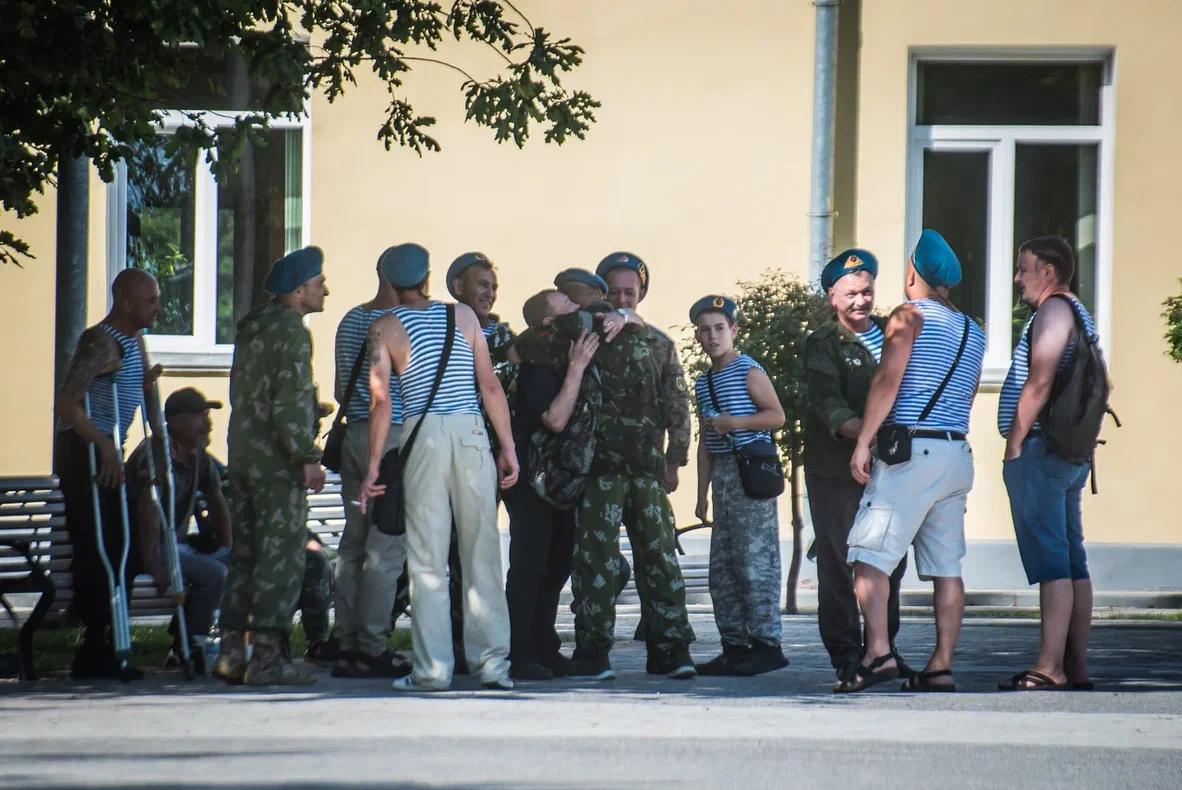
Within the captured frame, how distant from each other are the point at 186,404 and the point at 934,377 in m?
3.57

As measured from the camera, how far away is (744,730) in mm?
7512

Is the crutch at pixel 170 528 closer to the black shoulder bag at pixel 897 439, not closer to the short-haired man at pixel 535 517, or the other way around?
the short-haired man at pixel 535 517

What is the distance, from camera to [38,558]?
9562mm

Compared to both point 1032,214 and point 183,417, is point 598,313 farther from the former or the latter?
point 1032,214

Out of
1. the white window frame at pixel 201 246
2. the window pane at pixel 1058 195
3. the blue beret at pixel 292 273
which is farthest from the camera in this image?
the window pane at pixel 1058 195

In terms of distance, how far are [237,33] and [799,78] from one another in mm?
7406

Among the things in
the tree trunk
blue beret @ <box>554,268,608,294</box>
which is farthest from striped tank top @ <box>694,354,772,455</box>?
the tree trunk

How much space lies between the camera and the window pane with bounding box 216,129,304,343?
16.6m

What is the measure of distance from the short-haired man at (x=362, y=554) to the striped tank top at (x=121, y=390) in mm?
936

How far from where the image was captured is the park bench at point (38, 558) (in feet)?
30.3

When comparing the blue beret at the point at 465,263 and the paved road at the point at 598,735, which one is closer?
the paved road at the point at 598,735

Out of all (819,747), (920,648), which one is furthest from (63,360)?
(819,747)

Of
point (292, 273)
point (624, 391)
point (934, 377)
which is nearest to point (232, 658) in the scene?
point (292, 273)

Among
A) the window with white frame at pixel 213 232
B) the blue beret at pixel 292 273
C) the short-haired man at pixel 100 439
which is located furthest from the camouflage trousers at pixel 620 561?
the window with white frame at pixel 213 232
